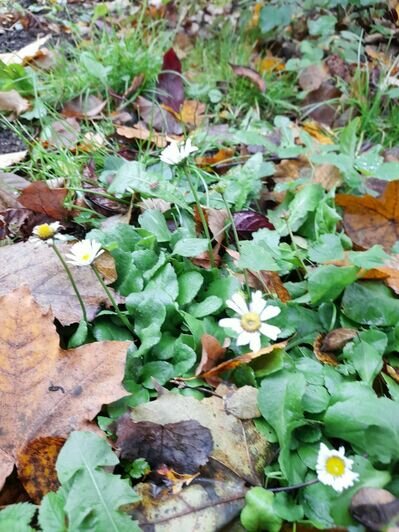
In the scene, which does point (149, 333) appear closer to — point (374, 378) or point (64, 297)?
point (64, 297)

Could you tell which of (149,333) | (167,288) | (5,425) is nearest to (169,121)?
(167,288)

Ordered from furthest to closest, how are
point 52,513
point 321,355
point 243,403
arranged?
1. point 321,355
2. point 243,403
3. point 52,513

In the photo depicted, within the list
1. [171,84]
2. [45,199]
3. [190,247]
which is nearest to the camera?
[190,247]

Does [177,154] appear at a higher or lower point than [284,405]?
higher

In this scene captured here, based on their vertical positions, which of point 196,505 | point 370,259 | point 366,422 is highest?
point 370,259

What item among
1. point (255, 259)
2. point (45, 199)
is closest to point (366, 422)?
point (255, 259)

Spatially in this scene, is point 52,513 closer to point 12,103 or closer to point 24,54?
point 12,103
